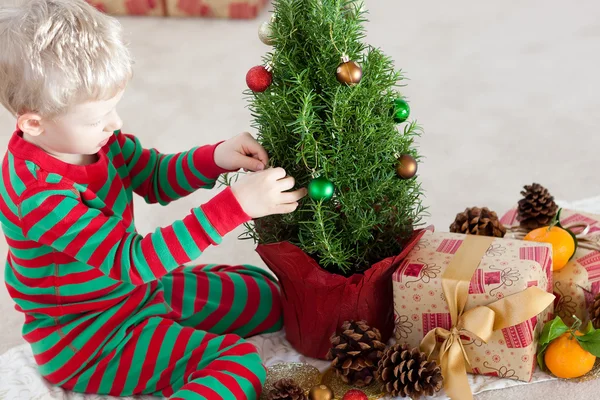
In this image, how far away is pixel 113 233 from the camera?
116 cm

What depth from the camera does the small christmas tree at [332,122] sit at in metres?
1.12

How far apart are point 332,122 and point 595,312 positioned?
0.54 m

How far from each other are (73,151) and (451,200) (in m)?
0.94

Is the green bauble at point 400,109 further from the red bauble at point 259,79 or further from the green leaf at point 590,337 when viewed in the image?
the green leaf at point 590,337

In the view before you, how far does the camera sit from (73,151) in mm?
1174

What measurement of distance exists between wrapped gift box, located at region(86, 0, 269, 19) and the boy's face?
176 centimetres

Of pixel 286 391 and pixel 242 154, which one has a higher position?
pixel 242 154

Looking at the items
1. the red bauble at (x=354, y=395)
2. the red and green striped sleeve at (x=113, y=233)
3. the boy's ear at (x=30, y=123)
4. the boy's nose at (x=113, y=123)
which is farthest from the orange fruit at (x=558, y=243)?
the boy's ear at (x=30, y=123)

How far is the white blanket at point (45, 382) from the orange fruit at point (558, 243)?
0.59 ft

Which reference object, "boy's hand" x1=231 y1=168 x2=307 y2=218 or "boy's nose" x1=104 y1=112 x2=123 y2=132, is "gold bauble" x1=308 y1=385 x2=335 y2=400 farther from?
"boy's nose" x1=104 y1=112 x2=123 y2=132

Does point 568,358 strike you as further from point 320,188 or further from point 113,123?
point 113,123

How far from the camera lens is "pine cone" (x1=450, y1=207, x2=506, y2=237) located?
143 centimetres

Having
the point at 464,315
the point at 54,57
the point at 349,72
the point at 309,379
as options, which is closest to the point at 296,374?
the point at 309,379

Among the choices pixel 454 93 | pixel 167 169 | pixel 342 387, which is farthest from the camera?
pixel 454 93
